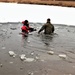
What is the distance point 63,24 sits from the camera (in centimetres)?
1568

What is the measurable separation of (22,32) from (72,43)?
2541 mm

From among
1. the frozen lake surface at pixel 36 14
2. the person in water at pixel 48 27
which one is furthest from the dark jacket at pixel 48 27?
the frozen lake surface at pixel 36 14

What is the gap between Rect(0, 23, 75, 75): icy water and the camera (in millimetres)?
7426

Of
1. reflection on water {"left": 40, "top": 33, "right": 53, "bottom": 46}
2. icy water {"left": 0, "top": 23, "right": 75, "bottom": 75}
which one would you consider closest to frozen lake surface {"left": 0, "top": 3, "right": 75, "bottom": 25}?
icy water {"left": 0, "top": 23, "right": 75, "bottom": 75}

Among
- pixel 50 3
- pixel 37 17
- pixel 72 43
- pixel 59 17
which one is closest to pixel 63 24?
pixel 59 17

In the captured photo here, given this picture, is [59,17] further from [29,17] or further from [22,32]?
[22,32]

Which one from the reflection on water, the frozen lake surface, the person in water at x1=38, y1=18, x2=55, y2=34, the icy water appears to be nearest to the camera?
the icy water

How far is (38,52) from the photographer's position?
361 inches

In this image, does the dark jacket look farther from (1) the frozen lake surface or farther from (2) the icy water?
(1) the frozen lake surface

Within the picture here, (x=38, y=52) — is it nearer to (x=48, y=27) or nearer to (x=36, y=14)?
(x=48, y=27)

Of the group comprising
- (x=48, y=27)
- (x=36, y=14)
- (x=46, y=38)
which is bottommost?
(x=46, y=38)

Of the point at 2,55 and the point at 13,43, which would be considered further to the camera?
the point at 13,43

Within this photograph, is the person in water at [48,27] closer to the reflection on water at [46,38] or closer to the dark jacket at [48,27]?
the dark jacket at [48,27]

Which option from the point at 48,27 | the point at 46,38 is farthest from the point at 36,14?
the point at 46,38
